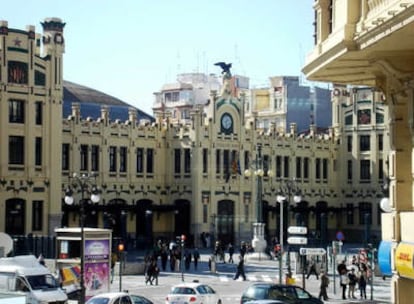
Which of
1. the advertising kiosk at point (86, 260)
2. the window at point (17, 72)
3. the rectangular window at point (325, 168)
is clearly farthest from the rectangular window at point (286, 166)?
the advertising kiosk at point (86, 260)

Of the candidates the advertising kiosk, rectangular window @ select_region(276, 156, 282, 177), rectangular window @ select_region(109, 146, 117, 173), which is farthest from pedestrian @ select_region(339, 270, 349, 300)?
rectangular window @ select_region(276, 156, 282, 177)

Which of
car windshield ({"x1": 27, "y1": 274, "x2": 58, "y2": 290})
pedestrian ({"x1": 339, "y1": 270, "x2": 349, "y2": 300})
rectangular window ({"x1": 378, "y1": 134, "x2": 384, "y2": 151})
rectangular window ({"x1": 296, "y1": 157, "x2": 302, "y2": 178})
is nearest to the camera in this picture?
car windshield ({"x1": 27, "y1": 274, "x2": 58, "y2": 290})

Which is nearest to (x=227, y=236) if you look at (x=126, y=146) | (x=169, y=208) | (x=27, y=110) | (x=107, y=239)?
(x=169, y=208)

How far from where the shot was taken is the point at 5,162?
59.6m

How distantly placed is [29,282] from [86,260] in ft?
9.77

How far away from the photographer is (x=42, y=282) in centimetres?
3372

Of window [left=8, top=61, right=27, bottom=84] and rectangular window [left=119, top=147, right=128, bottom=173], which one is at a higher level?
window [left=8, top=61, right=27, bottom=84]

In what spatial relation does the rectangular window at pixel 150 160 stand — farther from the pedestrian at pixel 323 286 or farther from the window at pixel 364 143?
the pedestrian at pixel 323 286

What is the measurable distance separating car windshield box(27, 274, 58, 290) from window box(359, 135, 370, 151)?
2136 inches

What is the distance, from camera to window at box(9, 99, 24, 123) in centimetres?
6009

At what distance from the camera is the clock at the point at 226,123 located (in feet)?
252

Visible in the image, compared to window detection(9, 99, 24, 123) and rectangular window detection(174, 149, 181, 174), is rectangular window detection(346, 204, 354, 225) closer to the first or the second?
rectangular window detection(174, 149, 181, 174)

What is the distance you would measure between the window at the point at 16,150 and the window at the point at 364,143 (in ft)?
116

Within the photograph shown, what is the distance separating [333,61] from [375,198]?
67.9 m
